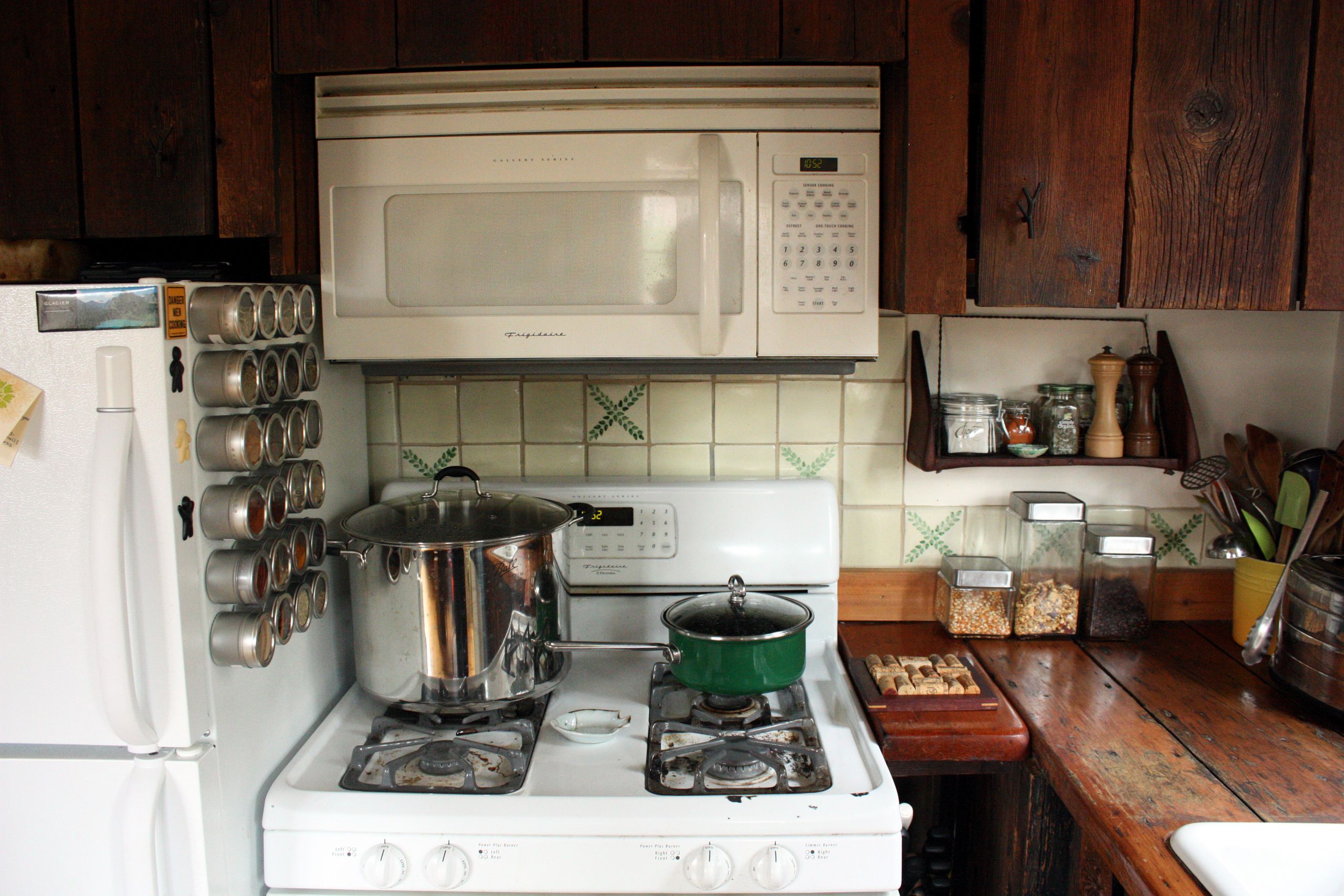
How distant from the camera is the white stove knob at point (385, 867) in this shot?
1251mm

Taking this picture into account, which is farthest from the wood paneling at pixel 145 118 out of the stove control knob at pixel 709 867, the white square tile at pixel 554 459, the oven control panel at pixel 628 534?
the stove control knob at pixel 709 867

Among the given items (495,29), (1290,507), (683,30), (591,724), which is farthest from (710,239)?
(1290,507)

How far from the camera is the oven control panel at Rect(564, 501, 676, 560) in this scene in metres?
1.76

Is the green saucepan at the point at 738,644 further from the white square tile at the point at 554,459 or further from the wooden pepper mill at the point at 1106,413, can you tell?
the wooden pepper mill at the point at 1106,413

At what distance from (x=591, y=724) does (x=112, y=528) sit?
2.37 feet

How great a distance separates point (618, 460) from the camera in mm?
1856

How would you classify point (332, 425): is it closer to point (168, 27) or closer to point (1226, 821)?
point (168, 27)

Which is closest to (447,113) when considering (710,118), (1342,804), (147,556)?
(710,118)

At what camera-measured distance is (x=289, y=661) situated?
145 cm

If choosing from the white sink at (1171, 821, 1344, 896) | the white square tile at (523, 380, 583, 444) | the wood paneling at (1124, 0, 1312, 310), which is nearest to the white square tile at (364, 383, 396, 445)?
the white square tile at (523, 380, 583, 444)

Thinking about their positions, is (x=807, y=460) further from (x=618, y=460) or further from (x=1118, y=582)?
(x=1118, y=582)

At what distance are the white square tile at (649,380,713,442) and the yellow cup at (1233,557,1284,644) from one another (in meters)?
0.97

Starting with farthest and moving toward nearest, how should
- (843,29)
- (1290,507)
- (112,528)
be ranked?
1. (1290,507)
2. (843,29)
3. (112,528)

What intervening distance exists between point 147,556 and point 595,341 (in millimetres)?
679
